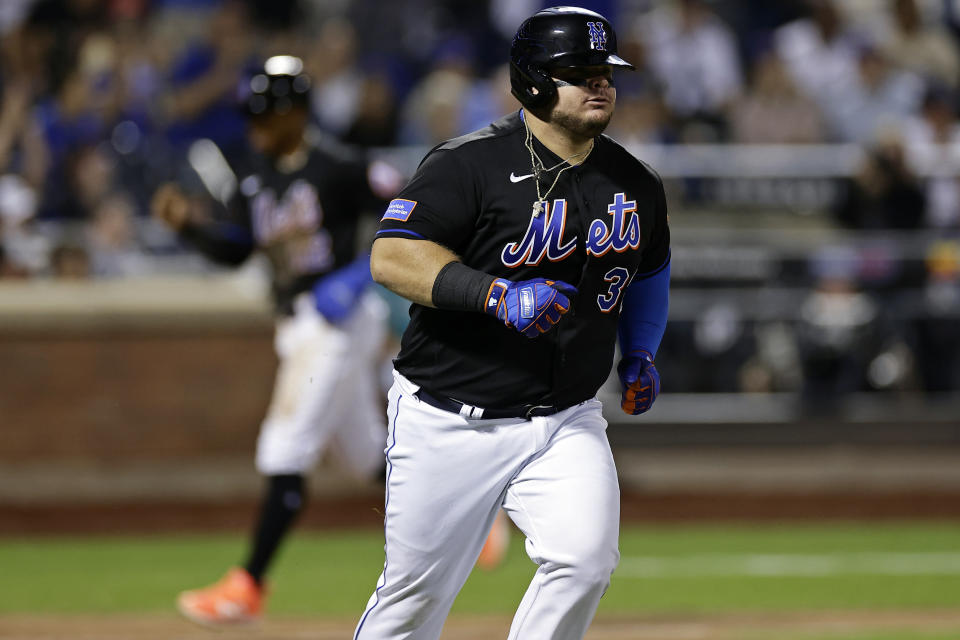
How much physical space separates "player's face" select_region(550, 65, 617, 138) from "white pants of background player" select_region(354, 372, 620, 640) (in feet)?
2.75

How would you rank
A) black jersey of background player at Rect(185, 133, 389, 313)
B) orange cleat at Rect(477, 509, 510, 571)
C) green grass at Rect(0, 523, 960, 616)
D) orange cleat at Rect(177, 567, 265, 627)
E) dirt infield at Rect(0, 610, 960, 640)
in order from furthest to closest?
1. orange cleat at Rect(477, 509, 510, 571)
2. green grass at Rect(0, 523, 960, 616)
3. black jersey of background player at Rect(185, 133, 389, 313)
4. dirt infield at Rect(0, 610, 960, 640)
5. orange cleat at Rect(177, 567, 265, 627)

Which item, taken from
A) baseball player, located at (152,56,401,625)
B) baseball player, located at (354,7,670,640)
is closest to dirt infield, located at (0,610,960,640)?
baseball player, located at (152,56,401,625)

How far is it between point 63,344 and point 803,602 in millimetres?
6555

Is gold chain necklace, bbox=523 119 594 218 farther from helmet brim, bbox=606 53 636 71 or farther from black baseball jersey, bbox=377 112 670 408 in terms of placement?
helmet brim, bbox=606 53 636 71

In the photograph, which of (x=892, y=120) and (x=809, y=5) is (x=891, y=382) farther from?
(x=809, y=5)

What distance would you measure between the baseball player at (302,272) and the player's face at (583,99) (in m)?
2.95

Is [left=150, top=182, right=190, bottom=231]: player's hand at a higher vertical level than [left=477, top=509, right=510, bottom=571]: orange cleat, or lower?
higher

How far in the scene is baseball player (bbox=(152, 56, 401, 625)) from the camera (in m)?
6.77

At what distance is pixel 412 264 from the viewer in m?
3.96

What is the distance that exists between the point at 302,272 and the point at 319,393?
63cm

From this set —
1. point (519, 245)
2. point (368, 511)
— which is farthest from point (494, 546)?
point (519, 245)

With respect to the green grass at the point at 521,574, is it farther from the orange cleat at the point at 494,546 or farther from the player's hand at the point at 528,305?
the player's hand at the point at 528,305

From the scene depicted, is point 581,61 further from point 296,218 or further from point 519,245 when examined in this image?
point 296,218

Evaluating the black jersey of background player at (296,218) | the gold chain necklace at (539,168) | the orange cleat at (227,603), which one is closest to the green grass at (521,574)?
the orange cleat at (227,603)
